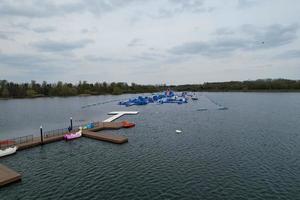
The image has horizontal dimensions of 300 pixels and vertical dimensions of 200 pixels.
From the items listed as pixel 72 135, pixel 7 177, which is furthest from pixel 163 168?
pixel 72 135

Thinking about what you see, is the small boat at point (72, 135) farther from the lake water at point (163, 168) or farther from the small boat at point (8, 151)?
the small boat at point (8, 151)

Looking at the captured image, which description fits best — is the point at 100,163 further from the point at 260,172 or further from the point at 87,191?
the point at 260,172

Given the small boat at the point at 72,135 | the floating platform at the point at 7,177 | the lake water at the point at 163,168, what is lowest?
the lake water at the point at 163,168

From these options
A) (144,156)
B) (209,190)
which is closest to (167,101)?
(144,156)

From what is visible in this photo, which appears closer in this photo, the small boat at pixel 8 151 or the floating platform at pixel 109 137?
the small boat at pixel 8 151

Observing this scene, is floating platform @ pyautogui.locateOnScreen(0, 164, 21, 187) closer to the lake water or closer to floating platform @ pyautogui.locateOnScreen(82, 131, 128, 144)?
the lake water

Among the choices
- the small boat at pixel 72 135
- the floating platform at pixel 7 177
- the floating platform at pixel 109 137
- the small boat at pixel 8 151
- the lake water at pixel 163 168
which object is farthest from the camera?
Result: the small boat at pixel 72 135

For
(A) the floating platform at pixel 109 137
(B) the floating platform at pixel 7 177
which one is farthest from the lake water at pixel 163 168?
(A) the floating platform at pixel 109 137

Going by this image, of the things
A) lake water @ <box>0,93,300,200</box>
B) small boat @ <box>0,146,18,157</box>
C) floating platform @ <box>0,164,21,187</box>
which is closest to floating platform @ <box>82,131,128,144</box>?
lake water @ <box>0,93,300,200</box>

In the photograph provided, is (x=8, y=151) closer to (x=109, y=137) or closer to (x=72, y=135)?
(x=72, y=135)

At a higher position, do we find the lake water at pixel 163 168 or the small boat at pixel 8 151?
the small boat at pixel 8 151

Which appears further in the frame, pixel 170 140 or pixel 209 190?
pixel 170 140
